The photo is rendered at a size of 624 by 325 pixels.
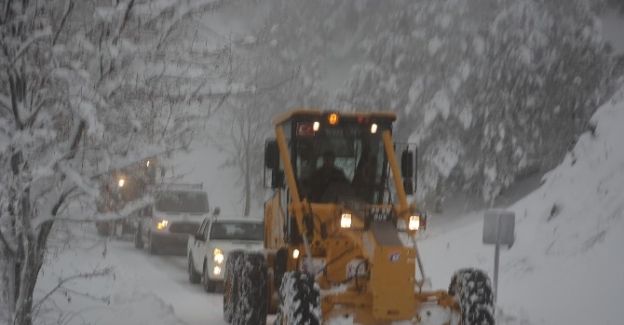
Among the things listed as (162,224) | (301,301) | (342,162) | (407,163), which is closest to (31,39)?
Result: (301,301)

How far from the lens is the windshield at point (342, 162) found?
10273mm

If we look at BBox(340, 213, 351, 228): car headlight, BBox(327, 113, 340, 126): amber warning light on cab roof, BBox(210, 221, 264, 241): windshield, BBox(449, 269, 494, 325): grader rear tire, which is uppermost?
BBox(327, 113, 340, 126): amber warning light on cab roof

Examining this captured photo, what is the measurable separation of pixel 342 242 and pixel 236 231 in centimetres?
859

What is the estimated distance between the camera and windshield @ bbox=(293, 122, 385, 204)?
33.7 feet

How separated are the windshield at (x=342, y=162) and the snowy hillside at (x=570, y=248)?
12.7 feet

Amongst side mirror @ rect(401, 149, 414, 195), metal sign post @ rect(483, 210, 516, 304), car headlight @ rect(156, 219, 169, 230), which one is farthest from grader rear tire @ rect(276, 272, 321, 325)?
car headlight @ rect(156, 219, 169, 230)

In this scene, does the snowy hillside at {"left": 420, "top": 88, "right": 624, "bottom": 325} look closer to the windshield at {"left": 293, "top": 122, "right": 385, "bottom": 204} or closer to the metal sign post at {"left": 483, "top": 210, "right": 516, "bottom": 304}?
the metal sign post at {"left": 483, "top": 210, "right": 516, "bottom": 304}

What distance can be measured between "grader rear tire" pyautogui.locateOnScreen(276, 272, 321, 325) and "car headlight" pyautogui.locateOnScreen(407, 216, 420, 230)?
4.30 ft

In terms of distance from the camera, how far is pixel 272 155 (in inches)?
400

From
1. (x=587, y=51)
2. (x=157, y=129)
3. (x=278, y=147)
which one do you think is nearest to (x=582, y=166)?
(x=587, y=51)

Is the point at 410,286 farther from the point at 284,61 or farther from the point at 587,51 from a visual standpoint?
the point at 284,61

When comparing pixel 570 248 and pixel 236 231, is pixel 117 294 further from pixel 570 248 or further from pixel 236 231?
pixel 570 248

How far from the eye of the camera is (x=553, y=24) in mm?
27500

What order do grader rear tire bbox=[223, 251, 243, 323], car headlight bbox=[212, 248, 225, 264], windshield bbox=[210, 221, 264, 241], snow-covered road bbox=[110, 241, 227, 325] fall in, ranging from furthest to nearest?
1. windshield bbox=[210, 221, 264, 241]
2. car headlight bbox=[212, 248, 225, 264]
3. snow-covered road bbox=[110, 241, 227, 325]
4. grader rear tire bbox=[223, 251, 243, 323]
